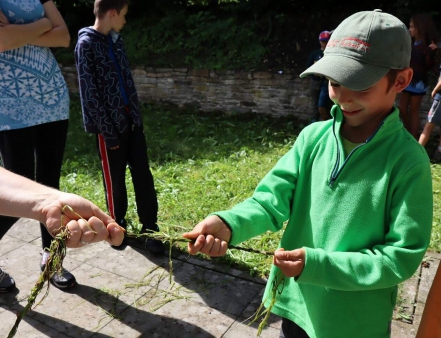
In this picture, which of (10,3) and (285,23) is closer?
(10,3)

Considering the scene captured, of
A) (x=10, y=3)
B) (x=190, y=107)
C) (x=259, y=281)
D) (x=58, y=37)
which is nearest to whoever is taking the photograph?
(x=10, y=3)

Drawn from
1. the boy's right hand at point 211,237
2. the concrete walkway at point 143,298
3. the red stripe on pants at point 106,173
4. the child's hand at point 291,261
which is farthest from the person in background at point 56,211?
the red stripe on pants at point 106,173

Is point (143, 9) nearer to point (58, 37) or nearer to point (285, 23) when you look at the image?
point (285, 23)

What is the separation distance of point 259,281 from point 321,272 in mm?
1990

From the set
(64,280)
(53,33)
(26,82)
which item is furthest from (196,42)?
(64,280)

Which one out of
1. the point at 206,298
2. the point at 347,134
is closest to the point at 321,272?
the point at 347,134

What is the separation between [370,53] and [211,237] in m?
0.85

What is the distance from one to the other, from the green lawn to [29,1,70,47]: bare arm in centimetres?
143

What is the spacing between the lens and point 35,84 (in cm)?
300

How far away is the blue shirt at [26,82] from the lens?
2.91 metres

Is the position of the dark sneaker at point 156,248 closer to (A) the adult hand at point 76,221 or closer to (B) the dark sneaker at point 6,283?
(B) the dark sneaker at point 6,283

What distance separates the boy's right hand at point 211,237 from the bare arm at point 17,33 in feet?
6.21

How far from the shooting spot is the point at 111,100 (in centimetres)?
359

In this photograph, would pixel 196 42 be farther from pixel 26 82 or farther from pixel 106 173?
pixel 26 82
